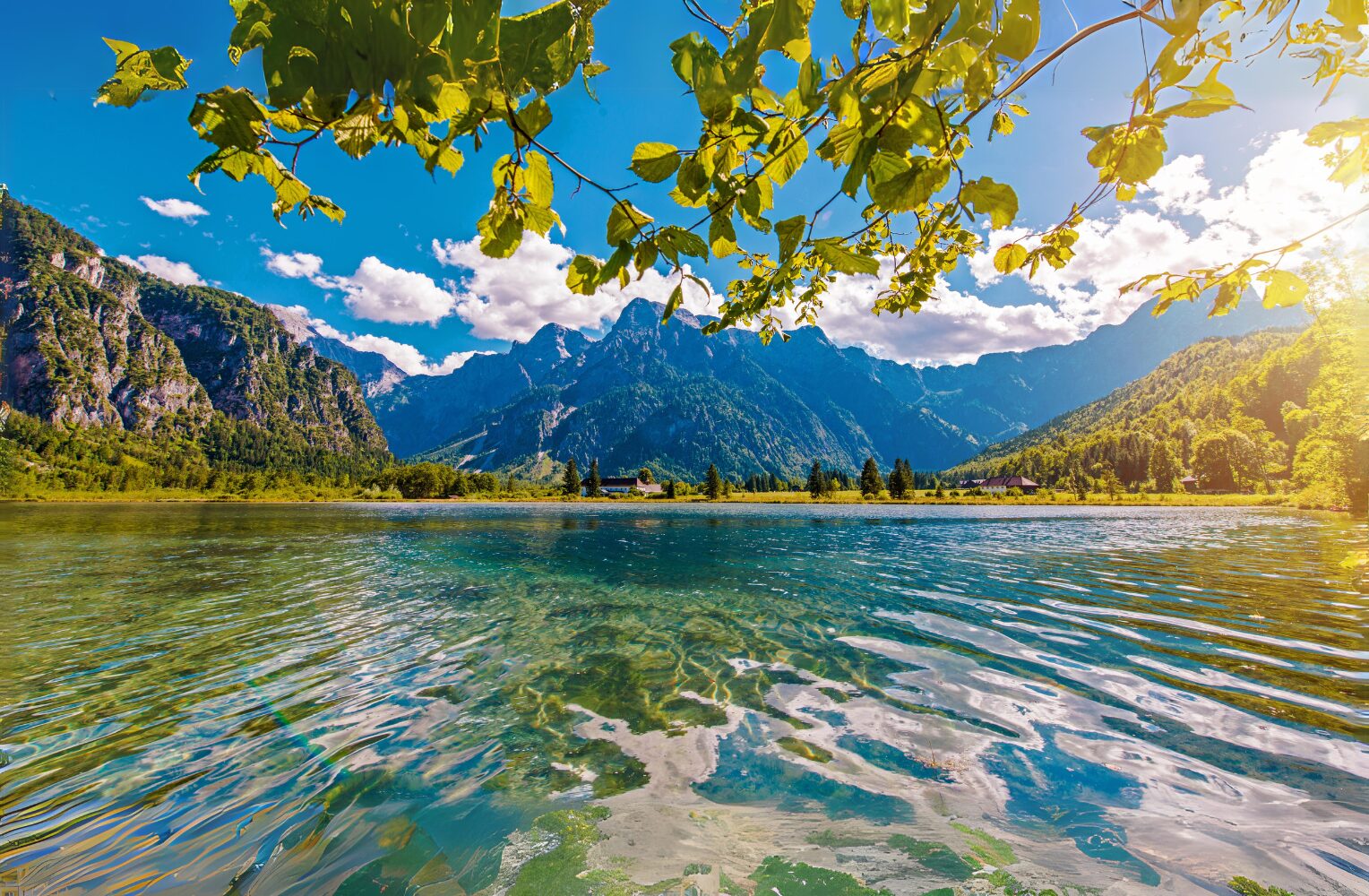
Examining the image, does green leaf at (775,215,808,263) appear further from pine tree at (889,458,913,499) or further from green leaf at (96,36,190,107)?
pine tree at (889,458,913,499)

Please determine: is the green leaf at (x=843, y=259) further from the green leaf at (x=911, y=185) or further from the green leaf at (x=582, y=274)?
the green leaf at (x=582, y=274)

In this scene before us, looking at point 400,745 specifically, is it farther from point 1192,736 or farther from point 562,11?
point 1192,736

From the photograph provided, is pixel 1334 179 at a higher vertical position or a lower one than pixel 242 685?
higher

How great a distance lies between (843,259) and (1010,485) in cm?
21776

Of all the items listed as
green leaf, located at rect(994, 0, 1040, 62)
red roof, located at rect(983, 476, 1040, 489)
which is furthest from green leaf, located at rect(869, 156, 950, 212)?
red roof, located at rect(983, 476, 1040, 489)

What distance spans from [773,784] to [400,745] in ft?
11.5

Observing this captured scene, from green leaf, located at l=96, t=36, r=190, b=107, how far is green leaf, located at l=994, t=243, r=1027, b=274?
317 centimetres

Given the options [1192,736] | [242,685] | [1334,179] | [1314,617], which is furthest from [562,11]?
[1314,617]

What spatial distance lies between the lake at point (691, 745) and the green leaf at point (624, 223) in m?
3.36

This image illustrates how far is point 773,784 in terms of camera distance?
12.9ft

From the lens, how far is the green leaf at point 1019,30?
1232 mm

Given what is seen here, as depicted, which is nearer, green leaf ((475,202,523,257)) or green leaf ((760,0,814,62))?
green leaf ((760,0,814,62))

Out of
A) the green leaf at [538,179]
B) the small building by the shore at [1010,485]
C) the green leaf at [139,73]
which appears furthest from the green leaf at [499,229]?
the small building by the shore at [1010,485]

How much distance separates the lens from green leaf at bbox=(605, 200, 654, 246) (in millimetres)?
1639
